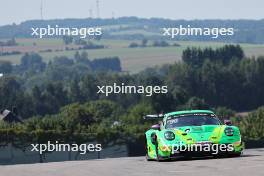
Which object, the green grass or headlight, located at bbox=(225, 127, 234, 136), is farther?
the green grass

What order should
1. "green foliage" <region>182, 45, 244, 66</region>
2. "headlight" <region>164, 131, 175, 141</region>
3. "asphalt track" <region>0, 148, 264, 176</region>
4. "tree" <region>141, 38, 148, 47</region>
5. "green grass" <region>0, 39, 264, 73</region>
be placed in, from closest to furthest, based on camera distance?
"asphalt track" <region>0, 148, 264, 176</region>, "headlight" <region>164, 131, 175, 141</region>, "green foliage" <region>182, 45, 244, 66</region>, "green grass" <region>0, 39, 264, 73</region>, "tree" <region>141, 38, 148, 47</region>

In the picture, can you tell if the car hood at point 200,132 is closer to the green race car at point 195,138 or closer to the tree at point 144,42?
the green race car at point 195,138

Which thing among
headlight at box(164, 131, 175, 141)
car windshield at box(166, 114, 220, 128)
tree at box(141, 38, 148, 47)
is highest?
tree at box(141, 38, 148, 47)

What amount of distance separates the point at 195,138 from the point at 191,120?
127 cm

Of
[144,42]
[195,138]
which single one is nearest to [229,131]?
[195,138]

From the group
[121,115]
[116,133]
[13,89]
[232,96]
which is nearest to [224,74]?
[232,96]

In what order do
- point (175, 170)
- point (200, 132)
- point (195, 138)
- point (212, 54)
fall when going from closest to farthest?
point (175, 170) < point (195, 138) < point (200, 132) < point (212, 54)

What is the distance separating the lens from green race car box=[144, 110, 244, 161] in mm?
18000

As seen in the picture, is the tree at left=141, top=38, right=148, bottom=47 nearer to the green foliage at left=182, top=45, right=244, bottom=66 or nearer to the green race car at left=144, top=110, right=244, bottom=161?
the green foliage at left=182, top=45, right=244, bottom=66

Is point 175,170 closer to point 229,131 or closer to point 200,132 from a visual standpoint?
point 200,132

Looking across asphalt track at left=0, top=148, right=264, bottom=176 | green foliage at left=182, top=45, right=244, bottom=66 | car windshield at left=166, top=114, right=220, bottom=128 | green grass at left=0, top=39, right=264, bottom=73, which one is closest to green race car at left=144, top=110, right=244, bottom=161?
car windshield at left=166, top=114, right=220, bottom=128

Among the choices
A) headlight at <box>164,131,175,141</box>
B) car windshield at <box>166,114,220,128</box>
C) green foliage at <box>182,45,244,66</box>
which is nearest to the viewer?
headlight at <box>164,131,175,141</box>

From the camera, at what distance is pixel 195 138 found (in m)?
18.0

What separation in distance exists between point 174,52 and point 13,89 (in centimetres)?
3116
